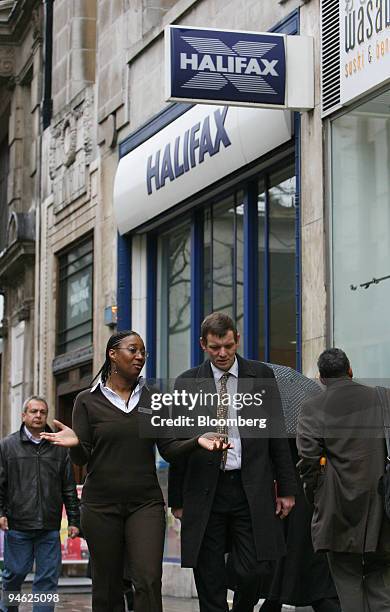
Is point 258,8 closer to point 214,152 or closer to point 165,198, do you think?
point 214,152

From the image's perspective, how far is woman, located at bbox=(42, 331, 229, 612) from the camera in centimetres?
782

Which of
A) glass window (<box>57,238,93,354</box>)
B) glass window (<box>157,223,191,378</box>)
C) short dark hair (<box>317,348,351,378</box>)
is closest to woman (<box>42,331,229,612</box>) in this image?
short dark hair (<box>317,348,351,378</box>)

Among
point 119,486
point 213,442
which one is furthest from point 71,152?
point 213,442

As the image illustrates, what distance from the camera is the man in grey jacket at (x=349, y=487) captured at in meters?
8.21

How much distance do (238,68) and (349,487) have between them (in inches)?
213

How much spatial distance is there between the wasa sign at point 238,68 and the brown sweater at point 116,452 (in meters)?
5.09

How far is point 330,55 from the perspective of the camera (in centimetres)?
1220

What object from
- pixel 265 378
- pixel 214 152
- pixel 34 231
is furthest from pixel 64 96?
pixel 265 378

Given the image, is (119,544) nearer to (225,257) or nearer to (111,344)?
(111,344)

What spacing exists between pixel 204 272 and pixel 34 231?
8238 mm

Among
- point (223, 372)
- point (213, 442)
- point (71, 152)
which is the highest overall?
point (71, 152)

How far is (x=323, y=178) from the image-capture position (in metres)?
12.3

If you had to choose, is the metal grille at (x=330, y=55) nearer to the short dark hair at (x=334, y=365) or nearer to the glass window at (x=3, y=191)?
the short dark hair at (x=334, y=365)

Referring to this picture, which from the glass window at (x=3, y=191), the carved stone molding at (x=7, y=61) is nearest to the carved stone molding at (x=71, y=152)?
the carved stone molding at (x=7, y=61)
